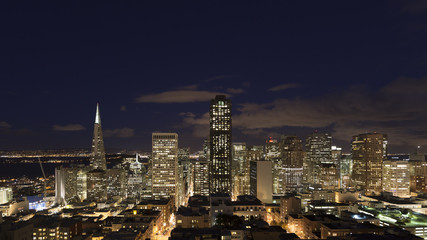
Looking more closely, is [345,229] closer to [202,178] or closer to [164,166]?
[164,166]

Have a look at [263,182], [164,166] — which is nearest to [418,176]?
→ [263,182]

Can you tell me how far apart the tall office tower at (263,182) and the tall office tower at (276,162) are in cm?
1585

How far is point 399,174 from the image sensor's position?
129375mm

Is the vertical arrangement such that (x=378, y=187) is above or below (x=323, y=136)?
below

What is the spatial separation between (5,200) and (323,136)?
150m

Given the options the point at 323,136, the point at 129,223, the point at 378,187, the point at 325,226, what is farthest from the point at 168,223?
the point at 323,136

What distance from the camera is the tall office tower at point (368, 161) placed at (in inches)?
5408

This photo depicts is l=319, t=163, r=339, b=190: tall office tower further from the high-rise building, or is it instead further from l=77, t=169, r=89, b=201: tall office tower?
l=77, t=169, r=89, b=201: tall office tower

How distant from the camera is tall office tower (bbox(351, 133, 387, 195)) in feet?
451

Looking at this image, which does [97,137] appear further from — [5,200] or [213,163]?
[213,163]

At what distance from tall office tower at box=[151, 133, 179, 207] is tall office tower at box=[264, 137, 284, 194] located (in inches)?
1455

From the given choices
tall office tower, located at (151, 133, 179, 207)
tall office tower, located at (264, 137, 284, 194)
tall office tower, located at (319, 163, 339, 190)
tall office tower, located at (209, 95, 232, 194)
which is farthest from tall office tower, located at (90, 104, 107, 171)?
tall office tower, located at (319, 163, 339, 190)

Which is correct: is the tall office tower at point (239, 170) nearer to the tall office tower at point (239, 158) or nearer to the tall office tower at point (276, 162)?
the tall office tower at point (239, 158)

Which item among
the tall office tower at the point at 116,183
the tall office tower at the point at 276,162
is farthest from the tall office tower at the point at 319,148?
the tall office tower at the point at 116,183
